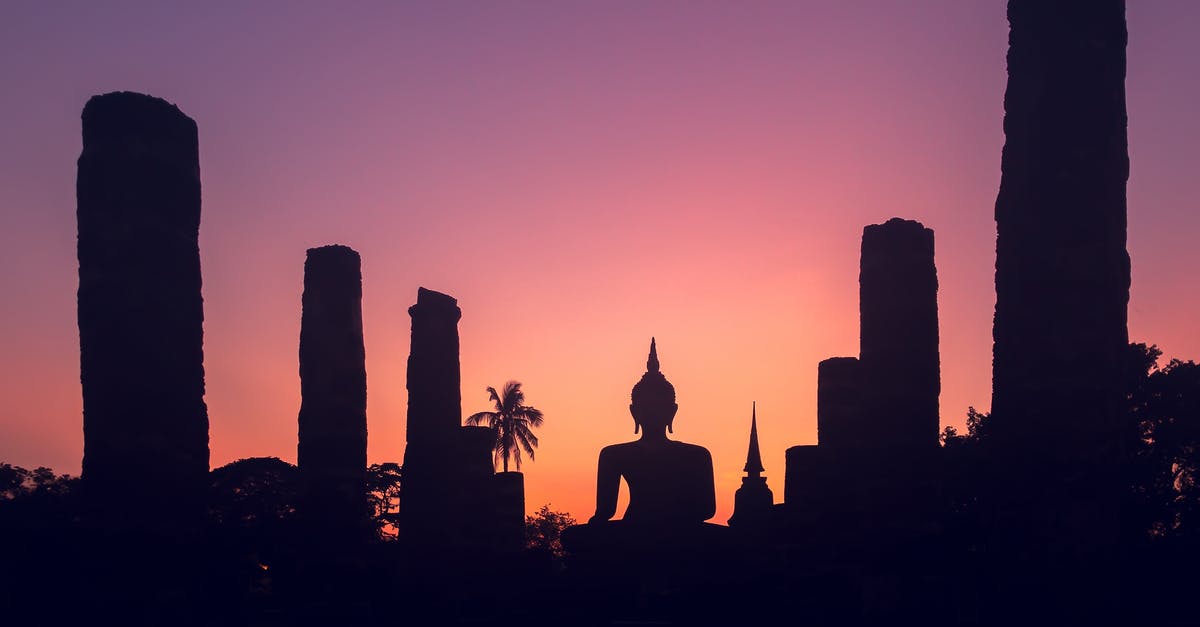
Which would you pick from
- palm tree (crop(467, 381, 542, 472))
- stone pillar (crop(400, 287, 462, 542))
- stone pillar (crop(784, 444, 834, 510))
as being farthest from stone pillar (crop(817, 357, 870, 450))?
palm tree (crop(467, 381, 542, 472))

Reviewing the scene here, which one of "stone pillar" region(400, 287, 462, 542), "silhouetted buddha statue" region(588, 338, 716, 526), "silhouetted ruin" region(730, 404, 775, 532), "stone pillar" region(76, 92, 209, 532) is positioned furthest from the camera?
"silhouetted ruin" region(730, 404, 775, 532)

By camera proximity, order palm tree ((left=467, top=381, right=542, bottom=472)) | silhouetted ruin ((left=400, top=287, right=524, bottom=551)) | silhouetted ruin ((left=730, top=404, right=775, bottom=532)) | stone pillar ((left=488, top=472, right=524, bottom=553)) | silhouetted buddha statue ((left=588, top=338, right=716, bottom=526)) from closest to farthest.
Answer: silhouetted buddha statue ((left=588, top=338, right=716, bottom=526)), silhouetted ruin ((left=400, top=287, right=524, bottom=551)), stone pillar ((left=488, top=472, right=524, bottom=553)), silhouetted ruin ((left=730, top=404, right=775, bottom=532)), palm tree ((left=467, top=381, right=542, bottom=472))

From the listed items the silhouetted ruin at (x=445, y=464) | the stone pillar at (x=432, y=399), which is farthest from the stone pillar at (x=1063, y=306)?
the stone pillar at (x=432, y=399)

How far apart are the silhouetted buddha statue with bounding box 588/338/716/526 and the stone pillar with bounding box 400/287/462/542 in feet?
22.7

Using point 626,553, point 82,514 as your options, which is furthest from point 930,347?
point 82,514

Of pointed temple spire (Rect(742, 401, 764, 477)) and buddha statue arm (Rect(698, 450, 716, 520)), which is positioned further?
pointed temple spire (Rect(742, 401, 764, 477))

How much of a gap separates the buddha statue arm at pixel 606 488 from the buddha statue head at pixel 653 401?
1.72ft

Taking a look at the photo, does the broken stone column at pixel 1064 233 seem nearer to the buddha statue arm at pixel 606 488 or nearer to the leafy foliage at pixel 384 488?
the buddha statue arm at pixel 606 488

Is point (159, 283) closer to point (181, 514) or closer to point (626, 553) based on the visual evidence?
point (181, 514)

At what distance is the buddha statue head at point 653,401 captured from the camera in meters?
11.4

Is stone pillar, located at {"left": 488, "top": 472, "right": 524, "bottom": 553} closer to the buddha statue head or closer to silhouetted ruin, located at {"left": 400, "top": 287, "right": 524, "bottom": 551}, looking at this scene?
silhouetted ruin, located at {"left": 400, "top": 287, "right": 524, "bottom": 551}

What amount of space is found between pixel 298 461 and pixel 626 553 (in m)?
7.74

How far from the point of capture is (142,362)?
909 centimetres

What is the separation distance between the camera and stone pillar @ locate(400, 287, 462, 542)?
1822 cm
